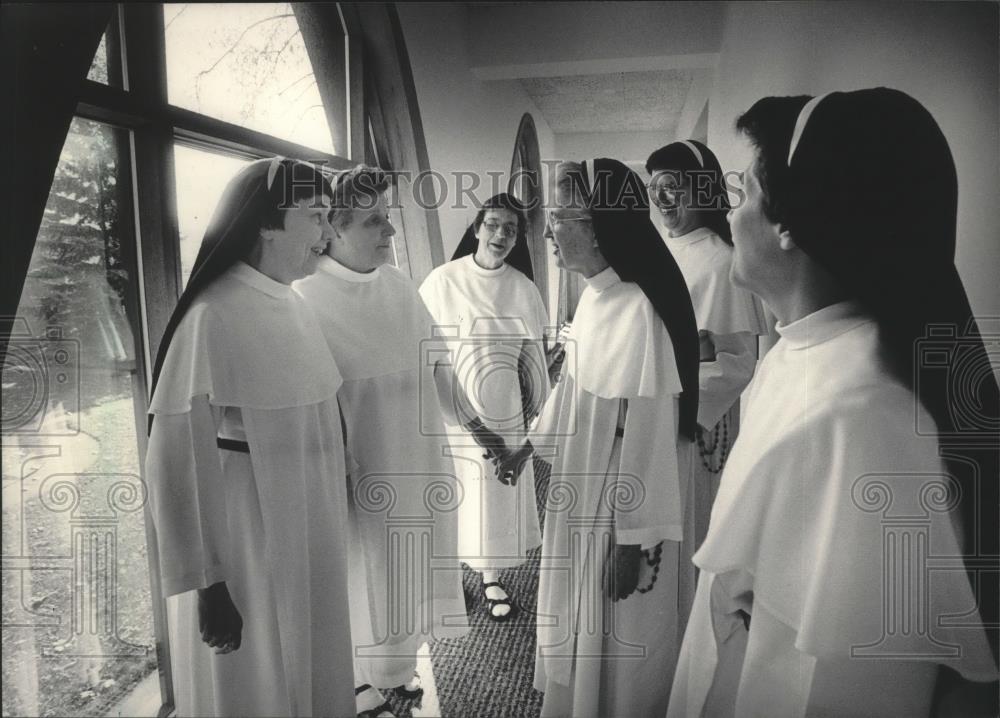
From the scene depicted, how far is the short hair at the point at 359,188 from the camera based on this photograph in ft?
4.21

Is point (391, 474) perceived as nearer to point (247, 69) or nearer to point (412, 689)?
point (412, 689)

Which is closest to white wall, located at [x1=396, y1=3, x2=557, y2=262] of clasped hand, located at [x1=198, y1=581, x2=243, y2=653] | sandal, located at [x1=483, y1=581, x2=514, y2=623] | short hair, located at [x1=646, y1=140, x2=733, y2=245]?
short hair, located at [x1=646, y1=140, x2=733, y2=245]

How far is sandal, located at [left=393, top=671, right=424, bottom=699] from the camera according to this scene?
1.35 metres

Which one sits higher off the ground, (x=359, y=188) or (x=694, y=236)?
(x=359, y=188)

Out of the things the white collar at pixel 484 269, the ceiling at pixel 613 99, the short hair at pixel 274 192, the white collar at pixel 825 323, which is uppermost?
the ceiling at pixel 613 99

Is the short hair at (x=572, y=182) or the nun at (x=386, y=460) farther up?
the short hair at (x=572, y=182)

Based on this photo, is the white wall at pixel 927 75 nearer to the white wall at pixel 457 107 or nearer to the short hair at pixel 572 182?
the short hair at pixel 572 182

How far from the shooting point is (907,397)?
92 centimetres

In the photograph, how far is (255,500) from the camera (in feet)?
3.81

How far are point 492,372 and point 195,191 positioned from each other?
2.46 feet

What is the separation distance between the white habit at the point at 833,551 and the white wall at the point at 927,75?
0.92 ft

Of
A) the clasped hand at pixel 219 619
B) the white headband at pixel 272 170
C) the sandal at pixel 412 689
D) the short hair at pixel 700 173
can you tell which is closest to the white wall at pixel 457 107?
the short hair at pixel 700 173

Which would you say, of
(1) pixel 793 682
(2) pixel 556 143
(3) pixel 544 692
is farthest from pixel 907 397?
(3) pixel 544 692

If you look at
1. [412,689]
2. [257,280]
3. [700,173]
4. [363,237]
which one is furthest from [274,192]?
[412,689]
